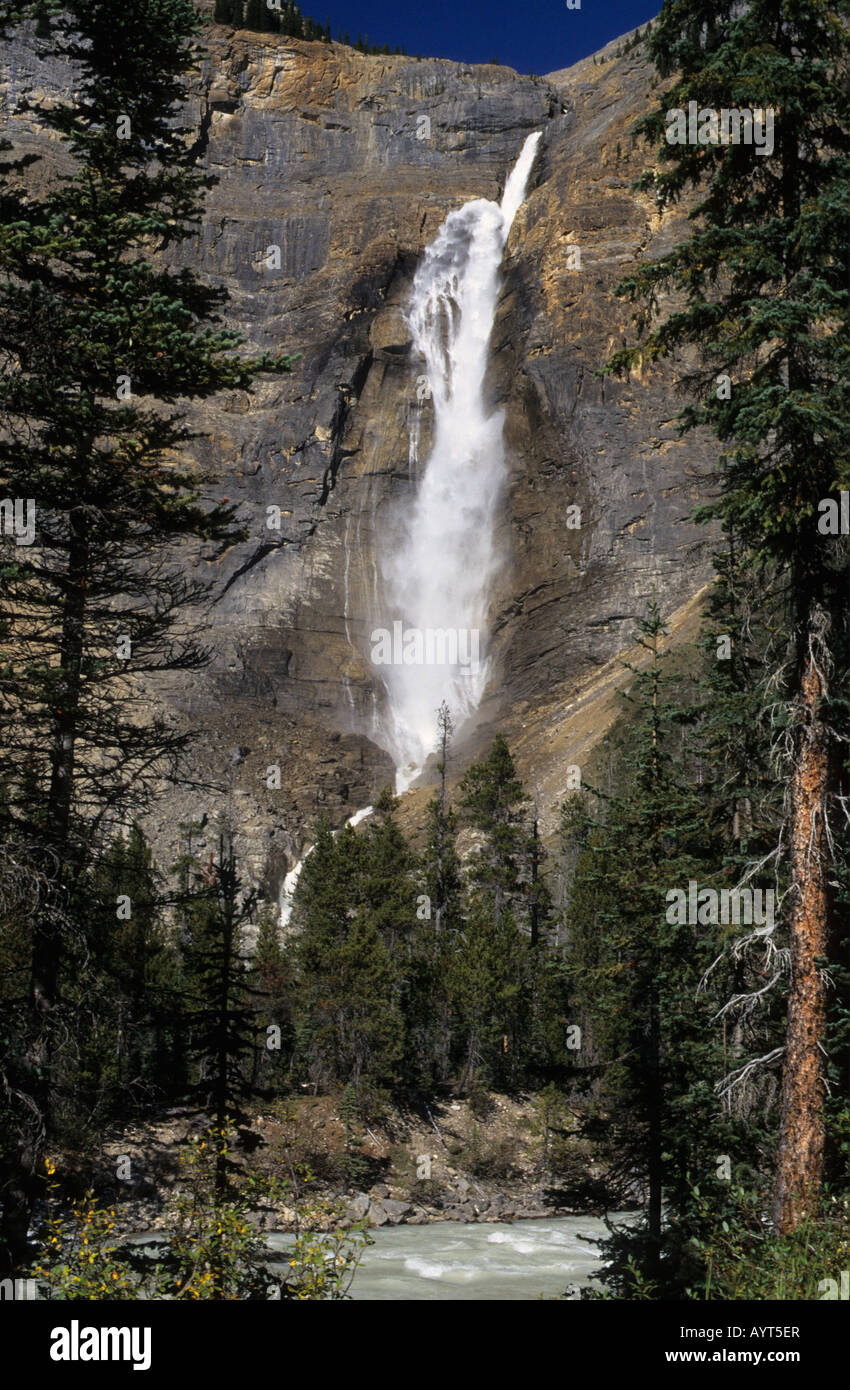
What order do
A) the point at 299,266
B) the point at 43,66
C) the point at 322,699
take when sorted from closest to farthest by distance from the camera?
the point at 322,699
the point at 299,266
the point at 43,66

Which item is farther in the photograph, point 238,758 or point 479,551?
point 479,551

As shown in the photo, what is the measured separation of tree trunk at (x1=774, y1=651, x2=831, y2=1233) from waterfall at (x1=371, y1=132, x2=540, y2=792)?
73223 millimetres

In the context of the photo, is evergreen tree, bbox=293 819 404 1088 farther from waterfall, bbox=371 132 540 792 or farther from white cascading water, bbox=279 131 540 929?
waterfall, bbox=371 132 540 792

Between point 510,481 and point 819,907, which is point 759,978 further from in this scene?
point 510,481

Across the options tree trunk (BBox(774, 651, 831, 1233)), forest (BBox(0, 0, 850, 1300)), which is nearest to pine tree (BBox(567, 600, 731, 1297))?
forest (BBox(0, 0, 850, 1300))

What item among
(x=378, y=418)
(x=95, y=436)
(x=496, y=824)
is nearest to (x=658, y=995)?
(x=95, y=436)

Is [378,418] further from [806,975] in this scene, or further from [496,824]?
[806,975]

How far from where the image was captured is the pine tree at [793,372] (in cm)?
953

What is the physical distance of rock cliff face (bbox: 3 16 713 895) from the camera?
7838 cm

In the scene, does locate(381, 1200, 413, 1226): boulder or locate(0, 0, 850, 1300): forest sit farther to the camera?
locate(381, 1200, 413, 1226): boulder

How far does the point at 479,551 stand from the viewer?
8794cm
